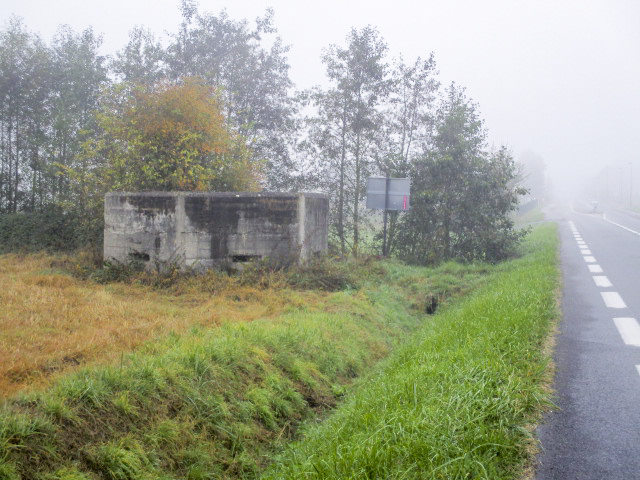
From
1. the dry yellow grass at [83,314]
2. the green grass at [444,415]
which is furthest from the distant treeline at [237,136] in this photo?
the green grass at [444,415]

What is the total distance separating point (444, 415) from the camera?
12.2 feet

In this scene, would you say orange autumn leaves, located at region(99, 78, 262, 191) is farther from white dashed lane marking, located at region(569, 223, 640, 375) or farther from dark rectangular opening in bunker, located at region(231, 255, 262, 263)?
white dashed lane marking, located at region(569, 223, 640, 375)

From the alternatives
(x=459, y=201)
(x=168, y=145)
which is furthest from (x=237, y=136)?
(x=459, y=201)

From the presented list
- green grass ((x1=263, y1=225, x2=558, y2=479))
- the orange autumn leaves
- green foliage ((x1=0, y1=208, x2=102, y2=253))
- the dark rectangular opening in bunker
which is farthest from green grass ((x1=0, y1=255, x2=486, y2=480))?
green foliage ((x1=0, y1=208, x2=102, y2=253))

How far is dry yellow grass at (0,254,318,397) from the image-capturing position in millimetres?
4945

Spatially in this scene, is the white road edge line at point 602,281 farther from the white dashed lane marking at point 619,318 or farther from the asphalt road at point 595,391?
the asphalt road at point 595,391

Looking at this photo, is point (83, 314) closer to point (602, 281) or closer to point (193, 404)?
point (193, 404)

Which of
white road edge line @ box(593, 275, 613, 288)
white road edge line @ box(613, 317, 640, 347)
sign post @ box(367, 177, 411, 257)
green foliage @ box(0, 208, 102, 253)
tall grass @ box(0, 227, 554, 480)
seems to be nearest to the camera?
tall grass @ box(0, 227, 554, 480)

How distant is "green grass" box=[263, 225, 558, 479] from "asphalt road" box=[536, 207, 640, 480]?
181 mm

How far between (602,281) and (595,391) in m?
6.95

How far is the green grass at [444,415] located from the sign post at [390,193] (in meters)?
8.90

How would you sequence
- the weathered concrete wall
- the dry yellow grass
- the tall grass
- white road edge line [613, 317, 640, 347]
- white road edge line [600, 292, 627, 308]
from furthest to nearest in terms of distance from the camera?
the weathered concrete wall, white road edge line [600, 292, 627, 308], white road edge line [613, 317, 640, 347], the dry yellow grass, the tall grass

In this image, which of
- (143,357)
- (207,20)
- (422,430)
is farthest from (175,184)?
(207,20)

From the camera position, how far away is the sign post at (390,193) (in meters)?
15.2
